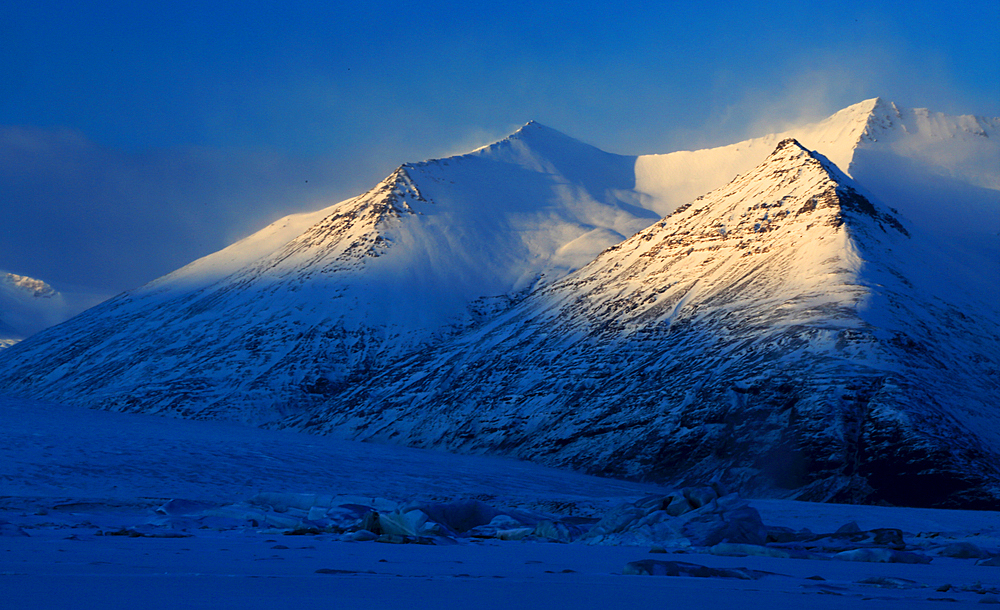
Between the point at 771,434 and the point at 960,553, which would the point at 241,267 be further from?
the point at 960,553

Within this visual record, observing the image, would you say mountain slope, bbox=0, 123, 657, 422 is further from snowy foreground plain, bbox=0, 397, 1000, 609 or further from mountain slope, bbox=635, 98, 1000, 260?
snowy foreground plain, bbox=0, 397, 1000, 609

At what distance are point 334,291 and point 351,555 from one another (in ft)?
309

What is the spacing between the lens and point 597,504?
31328mm

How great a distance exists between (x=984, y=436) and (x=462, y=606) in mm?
44938

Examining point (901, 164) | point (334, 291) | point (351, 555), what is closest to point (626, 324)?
point (334, 291)

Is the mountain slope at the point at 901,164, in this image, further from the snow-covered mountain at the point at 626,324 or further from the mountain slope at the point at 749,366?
the mountain slope at the point at 749,366

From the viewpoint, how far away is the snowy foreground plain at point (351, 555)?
25.1 feet

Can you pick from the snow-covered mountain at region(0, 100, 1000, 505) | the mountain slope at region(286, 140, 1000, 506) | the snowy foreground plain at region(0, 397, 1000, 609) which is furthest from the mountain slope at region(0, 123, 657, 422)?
the snowy foreground plain at region(0, 397, 1000, 609)

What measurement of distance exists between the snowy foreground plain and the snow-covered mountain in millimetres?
16718

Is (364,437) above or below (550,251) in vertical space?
below

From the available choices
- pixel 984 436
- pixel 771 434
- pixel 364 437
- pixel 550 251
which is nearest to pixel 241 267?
pixel 550 251

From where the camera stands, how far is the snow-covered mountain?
45.3 meters

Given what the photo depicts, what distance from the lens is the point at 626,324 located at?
67.6m

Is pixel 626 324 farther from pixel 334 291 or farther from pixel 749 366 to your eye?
pixel 334 291
